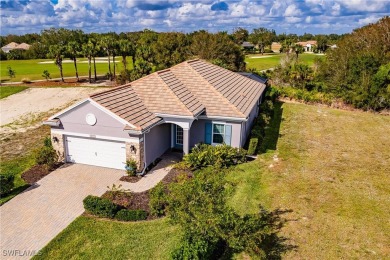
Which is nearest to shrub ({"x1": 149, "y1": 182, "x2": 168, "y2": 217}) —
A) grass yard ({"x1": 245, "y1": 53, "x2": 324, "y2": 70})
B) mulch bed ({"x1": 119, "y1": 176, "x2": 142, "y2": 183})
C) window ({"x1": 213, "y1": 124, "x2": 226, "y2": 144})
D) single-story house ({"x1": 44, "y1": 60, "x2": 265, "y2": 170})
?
mulch bed ({"x1": 119, "y1": 176, "x2": 142, "y2": 183})

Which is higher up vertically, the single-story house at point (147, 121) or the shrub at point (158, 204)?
the single-story house at point (147, 121)

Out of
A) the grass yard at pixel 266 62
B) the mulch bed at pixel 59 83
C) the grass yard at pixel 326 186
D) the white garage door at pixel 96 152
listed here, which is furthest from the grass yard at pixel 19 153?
the grass yard at pixel 266 62

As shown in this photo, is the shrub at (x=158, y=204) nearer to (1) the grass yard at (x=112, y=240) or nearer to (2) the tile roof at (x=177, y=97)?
(1) the grass yard at (x=112, y=240)

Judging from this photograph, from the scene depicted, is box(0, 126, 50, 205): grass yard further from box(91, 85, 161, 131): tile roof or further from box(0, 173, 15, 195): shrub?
box(91, 85, 161, 131): tile roof

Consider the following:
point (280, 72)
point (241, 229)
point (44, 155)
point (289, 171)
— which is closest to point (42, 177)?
point (44, 155)

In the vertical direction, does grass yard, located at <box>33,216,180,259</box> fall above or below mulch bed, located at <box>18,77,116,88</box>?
below

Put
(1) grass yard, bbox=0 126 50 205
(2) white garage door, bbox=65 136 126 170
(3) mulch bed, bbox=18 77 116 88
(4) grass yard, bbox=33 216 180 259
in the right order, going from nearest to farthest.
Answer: (4) grass yard, bbox=33 216 180 259, (1) grass yard, bbox=0 126 50 205, (2) white garage door, bbox=65 136 126 170, (3) mulch bed, bbox=18 77 116 88

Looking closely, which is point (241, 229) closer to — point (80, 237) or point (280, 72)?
Answer: point (80, 237)

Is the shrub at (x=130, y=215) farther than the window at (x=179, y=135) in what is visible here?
No
